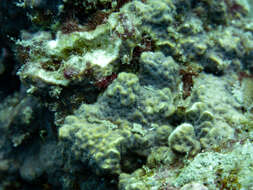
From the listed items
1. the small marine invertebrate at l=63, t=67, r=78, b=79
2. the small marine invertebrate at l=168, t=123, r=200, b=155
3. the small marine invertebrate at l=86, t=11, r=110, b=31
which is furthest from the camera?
the small marine invertebrate at l=86, t=11, r=110, b=31

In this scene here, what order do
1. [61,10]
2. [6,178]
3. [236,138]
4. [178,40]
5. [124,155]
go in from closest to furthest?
1. [236,138]
2. [124,155]
3. [61,10]
4. [178,40]
5. [6,178]

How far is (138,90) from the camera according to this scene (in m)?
2.72

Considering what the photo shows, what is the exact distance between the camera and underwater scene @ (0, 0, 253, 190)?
234 centimetres

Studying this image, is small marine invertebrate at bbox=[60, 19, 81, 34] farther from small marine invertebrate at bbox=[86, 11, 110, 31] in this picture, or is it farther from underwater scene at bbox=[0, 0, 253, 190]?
small marine invertebrate at bbox=[86, 11, 110, 31]

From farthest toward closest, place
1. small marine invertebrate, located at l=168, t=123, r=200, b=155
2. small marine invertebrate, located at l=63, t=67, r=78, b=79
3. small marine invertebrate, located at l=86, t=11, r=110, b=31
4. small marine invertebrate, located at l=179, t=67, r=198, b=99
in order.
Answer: small marine invertebrate, located at l=179, t=67, r=198, b=99 → small marine invertebrate, located at l=86, t=11, r=110, b=31 → small marine invertebrate, located at l=63, t=67, r=78, b=79 → small marine invertebrate, located at l=168, t=123, r=200, b=155

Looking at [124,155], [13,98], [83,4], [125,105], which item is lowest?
[13,98]

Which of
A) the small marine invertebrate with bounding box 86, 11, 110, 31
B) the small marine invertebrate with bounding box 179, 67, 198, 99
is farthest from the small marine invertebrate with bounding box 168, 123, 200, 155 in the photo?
the small marine invertebrate with bounding box 86, 11, 110, 31

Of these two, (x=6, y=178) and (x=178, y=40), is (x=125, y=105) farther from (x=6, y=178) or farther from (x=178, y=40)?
(x=6, y=178)

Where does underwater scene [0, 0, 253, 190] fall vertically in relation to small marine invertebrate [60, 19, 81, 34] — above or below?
below

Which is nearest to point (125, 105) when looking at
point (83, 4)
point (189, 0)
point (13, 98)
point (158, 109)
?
point (158, 109)

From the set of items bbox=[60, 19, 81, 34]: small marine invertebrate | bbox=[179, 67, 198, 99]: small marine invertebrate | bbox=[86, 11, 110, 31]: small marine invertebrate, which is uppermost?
bbox=[86, 11, 110, 31]: small marine invertebrate

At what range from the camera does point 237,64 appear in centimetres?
355

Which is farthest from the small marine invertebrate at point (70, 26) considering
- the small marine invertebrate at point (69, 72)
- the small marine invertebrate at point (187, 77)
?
the small marine invertebrate at point (187, 77)

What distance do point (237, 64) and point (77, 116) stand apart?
249 centimetres
